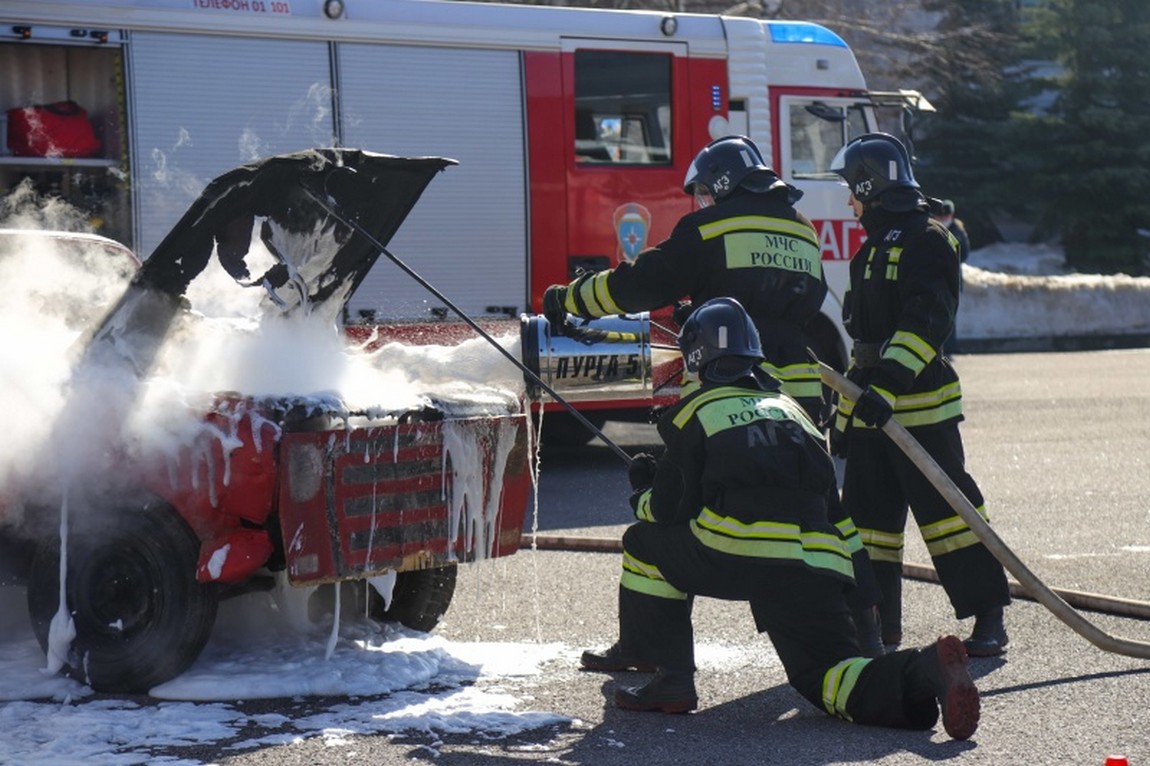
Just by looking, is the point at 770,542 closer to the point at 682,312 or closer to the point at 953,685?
the point at 953,685

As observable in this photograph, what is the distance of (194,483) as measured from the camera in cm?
582

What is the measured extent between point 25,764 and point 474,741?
1.32 meters

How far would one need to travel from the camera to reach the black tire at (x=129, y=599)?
578 centimetres

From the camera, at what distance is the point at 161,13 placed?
11250 mm

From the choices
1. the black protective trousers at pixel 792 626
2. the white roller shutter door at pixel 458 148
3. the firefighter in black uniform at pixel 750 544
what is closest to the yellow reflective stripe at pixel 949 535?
the firefighter in black uniform at pixel 750 544

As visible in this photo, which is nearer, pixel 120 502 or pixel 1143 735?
pixel 1143 735

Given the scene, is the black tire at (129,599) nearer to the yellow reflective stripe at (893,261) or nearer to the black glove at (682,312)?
the black glove at (682,312)

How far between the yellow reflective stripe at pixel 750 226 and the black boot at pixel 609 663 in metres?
1.56

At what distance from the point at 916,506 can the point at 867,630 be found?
766 millimetres

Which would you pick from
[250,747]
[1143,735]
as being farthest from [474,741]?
[1143,735]

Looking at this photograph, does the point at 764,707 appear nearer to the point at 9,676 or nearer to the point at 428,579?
the point at 428,579

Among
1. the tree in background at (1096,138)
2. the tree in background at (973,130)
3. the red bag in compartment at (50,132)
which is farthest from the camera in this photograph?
the tree in background at (973,130)

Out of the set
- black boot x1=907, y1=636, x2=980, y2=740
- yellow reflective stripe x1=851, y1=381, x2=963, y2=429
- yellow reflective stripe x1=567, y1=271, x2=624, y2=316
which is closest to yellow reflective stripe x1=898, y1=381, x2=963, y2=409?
yellow reflective stripe x1=851, y1=381, x2=963, y2=429

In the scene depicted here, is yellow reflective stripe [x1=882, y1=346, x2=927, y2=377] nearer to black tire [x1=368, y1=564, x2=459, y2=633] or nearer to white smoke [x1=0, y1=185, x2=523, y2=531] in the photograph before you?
white smoke [x1=0, y1=185, x2=523, y2=531]
